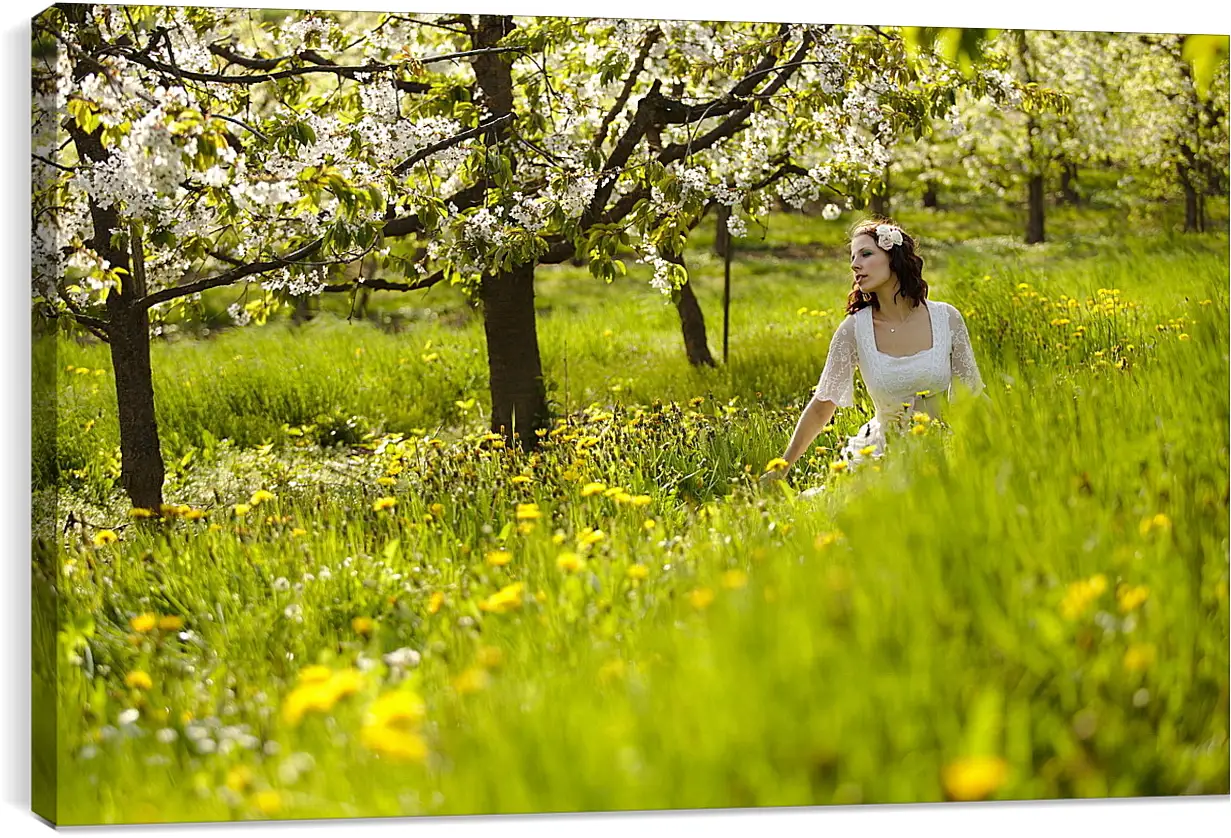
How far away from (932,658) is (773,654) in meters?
0.36

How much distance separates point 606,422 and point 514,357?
0.41 meters

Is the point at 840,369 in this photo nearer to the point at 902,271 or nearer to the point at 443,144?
the point at 902,271

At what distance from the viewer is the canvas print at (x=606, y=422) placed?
97.9 inches

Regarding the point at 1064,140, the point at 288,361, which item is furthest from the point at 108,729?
the point at 1064,140

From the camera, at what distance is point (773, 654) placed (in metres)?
2.43

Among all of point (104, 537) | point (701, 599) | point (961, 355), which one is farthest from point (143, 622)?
point (961, 355)

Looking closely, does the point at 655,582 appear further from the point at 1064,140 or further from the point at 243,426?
the point at 1064,140

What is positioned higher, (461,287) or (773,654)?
(461,287)

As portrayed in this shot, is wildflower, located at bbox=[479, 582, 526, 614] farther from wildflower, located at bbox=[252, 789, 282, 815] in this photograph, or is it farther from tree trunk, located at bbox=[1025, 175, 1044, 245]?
tree trunk, located at bbox=[1025, 175, 1044, 245]

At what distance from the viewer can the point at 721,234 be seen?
4570 millimetres

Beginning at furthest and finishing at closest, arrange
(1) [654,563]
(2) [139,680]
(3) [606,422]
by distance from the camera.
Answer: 1. (3) [606,422]
2. (1) [654,563]
3. (2) [139,680]

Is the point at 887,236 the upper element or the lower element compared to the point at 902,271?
upper

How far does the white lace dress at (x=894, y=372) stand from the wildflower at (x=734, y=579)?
104 centimetres

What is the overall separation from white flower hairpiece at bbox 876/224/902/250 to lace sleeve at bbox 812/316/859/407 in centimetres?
26
